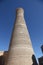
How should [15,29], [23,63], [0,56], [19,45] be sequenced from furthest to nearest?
[0,56] → [15,29] → [19,45] → [23,63]

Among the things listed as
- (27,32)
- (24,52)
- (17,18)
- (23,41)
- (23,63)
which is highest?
(17,18)

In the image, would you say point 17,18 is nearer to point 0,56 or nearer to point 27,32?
point 27,32

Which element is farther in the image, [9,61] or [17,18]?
[17,18]

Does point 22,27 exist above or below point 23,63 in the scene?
above

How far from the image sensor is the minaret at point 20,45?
21.9m

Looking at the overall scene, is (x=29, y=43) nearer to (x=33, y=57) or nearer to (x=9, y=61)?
(x=33, y=57)

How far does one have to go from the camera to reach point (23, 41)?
23328 millimetres

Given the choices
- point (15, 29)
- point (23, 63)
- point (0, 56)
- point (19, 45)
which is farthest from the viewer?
point (0, 56)

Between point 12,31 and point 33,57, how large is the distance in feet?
15.4

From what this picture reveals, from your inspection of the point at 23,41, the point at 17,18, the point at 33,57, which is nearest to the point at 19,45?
the point at 23,41

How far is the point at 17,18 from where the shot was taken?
25.3 metres

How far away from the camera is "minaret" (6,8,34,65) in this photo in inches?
861

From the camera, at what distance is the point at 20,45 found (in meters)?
23.1

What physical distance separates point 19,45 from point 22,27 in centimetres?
279
